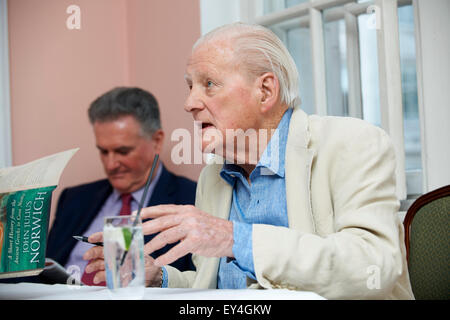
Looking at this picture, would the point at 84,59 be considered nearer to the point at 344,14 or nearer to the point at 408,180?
the point at 344,14

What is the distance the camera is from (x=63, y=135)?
239 cm

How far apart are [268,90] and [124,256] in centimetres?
58

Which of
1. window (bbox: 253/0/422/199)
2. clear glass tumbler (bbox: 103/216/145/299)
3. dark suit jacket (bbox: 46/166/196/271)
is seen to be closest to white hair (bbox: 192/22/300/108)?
window (bbox: 253/0/422/199)

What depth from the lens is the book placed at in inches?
35.8

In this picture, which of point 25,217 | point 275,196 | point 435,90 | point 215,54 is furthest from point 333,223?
point 435,90

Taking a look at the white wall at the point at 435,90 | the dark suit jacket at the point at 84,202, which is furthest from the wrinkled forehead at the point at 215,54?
the dark suit jacket at the point at 84,202

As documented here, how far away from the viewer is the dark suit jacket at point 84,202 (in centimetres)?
209

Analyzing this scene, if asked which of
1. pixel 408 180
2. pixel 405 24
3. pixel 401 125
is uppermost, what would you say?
pixel 405 24

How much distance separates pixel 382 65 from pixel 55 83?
4.93ft

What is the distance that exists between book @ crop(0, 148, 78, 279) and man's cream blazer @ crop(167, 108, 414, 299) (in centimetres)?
33

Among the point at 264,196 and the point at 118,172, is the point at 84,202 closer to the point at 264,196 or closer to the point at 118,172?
the point at 118,172

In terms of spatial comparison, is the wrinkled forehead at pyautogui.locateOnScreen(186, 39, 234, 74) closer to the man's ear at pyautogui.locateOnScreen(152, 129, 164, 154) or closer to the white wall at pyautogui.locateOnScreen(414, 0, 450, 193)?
the white wall at pyautogui.locateOnScreen(414, 0, 450, 193)

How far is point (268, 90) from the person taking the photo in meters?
1.18
